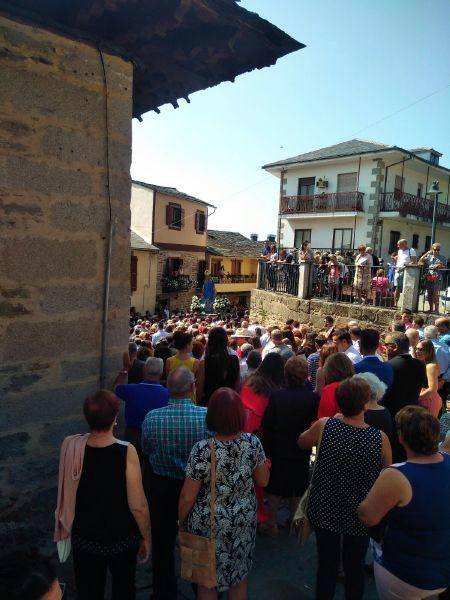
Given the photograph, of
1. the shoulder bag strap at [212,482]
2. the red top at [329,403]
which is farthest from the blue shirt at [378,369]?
the shoulder bag strap at [212,482]

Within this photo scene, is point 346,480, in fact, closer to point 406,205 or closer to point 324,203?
point 324,203

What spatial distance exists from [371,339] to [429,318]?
5.68 m

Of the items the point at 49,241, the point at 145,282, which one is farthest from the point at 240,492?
the point at 145,282

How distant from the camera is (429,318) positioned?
9078mm

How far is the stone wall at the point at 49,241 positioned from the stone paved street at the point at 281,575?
49.6 inches

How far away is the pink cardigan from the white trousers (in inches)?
67.8

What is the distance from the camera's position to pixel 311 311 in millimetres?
11820

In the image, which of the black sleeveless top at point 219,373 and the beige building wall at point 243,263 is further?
the beige building wall at point 243,263

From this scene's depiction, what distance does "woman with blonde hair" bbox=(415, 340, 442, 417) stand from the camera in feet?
14.4

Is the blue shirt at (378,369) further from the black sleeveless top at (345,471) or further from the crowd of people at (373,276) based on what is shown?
the crowd of people at (373,276)

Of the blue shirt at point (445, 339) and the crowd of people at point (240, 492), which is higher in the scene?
the blue shirt at point (445, 339)

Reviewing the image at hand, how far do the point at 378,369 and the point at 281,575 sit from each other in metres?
1.98

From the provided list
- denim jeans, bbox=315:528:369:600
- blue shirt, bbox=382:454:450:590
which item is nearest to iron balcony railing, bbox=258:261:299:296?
denim jeans, bbox=315:528:369:600

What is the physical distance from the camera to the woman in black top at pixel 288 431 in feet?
11.4
